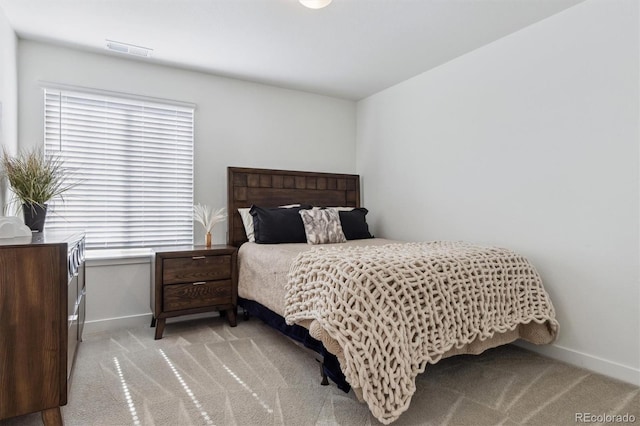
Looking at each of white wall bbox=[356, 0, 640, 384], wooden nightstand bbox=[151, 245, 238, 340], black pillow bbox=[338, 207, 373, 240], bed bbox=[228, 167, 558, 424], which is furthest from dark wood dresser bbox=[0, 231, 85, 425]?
white wall bbox=[356, 0, 640, 384]

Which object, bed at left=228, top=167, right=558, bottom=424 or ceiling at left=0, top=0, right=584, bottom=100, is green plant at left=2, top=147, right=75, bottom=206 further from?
bed at left=228, top=167, right=558, bottom=424

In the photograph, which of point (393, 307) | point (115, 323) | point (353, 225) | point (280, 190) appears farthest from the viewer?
point (280, 190)

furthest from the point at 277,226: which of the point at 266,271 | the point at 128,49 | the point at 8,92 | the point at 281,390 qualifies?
the point at 8,92

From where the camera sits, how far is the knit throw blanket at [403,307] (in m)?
1.77

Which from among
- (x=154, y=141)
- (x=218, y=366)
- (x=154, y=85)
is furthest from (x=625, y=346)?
(x=154, y=85)

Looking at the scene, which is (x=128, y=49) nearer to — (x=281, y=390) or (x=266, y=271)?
(x=266, y=271)

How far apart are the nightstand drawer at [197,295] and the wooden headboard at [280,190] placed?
630 mm

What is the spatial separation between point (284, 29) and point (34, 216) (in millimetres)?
2199

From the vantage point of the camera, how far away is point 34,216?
2461 mm

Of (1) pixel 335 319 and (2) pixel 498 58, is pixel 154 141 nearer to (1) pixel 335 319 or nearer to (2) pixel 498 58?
(1) pixel 335 319

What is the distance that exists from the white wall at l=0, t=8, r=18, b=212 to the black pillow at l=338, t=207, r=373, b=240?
2756 millimetres

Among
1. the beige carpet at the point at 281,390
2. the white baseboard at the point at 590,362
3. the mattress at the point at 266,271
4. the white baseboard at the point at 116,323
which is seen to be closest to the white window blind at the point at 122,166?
the white baseboard at the point at 116,323

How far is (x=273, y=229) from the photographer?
3.55m

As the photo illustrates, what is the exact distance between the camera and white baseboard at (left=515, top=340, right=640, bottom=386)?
7.67 ft
